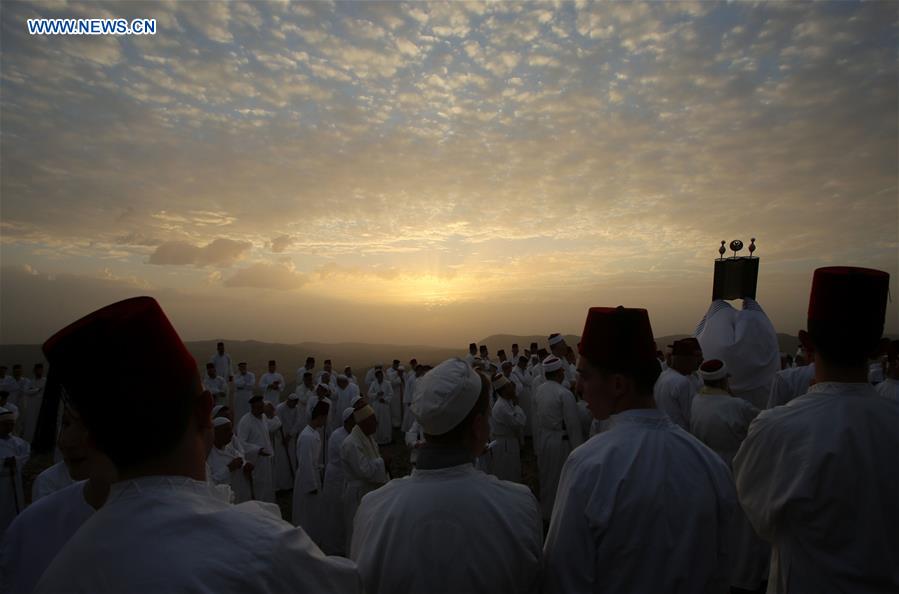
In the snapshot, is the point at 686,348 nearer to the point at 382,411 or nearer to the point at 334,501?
the point at 334,501

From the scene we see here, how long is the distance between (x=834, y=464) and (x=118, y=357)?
2.83 meters

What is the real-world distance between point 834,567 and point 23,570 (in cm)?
391

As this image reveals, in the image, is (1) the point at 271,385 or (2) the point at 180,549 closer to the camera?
(2) the point at 180,549

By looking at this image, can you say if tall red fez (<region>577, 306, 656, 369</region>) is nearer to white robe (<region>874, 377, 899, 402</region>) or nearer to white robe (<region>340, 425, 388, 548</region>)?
white robe (<region>340, 425, 388, 548</region>)

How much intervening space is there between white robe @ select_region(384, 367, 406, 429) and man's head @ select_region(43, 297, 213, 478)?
17015mm

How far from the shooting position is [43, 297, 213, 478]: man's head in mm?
1284

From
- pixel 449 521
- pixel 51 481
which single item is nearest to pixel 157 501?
pixel 449 521

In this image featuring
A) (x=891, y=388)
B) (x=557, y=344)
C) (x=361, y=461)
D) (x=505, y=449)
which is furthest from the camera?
(x=557, y=344)

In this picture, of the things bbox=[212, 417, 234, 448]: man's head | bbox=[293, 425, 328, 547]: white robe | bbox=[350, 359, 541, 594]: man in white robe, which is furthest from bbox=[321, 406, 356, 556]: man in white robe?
bbox=[350, 359, 541, 594]: man in white robe

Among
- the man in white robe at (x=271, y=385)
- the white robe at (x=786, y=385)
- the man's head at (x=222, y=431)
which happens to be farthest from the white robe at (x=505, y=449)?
the man in white robe at (x=271, y=385)

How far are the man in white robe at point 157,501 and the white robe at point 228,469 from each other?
5597mm

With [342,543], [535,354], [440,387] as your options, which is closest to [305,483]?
[342,543]

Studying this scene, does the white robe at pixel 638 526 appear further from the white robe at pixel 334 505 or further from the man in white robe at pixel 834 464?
the white robe at pixel 334 505

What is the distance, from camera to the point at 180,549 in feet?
3.70
